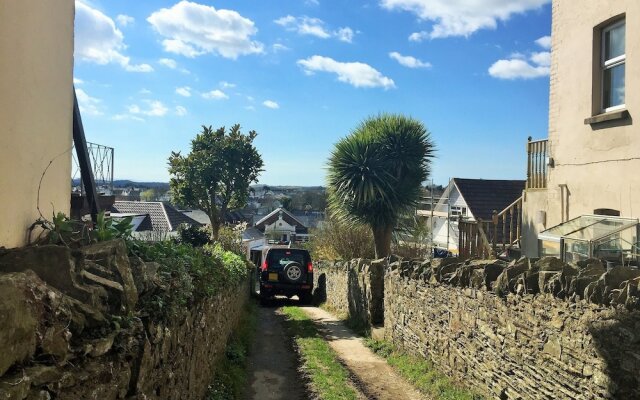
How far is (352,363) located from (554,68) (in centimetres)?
663

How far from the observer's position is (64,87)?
5.24m

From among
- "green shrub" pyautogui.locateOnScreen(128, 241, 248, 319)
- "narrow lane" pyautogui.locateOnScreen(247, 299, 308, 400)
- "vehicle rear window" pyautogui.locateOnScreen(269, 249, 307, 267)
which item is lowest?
"narrow lane" pyautogui.locateOnScreen(247, 299, 308, 400)

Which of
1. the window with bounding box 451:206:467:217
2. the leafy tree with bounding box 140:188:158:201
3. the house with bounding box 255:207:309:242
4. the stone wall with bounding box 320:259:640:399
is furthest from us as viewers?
the leafy tree with bounding box 140:188:158:201

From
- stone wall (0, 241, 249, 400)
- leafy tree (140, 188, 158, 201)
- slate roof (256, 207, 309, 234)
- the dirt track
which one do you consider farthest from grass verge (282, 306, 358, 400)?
leafy tree (140, 188, 158, 201)

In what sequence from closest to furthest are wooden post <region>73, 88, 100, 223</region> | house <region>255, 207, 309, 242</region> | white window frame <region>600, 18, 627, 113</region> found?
wooden post <region>73, 88, 100, 223</region>, white window frame <region>600, 18, 627, 113</region>, house <region>255, 207, 309, 242</region>

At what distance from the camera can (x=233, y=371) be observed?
308 inches

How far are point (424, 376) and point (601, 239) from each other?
332 centimetres

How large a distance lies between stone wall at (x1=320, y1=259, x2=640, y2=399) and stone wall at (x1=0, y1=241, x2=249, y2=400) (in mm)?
3569

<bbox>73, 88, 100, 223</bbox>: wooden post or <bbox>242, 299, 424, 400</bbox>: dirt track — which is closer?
<bbox>73, 88, 100, 223</bbox>: wooden post

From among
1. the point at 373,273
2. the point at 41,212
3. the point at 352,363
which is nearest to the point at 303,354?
the point at 352,363

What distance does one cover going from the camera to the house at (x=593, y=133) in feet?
24.5

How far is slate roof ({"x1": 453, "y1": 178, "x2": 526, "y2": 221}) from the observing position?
95.9 feet

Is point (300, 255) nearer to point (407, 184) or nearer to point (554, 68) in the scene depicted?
point (407, 184)

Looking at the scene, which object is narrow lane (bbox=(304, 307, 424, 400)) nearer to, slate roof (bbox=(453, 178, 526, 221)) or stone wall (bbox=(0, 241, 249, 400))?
stone wall (bbox=(0, 241, 249, 400))
